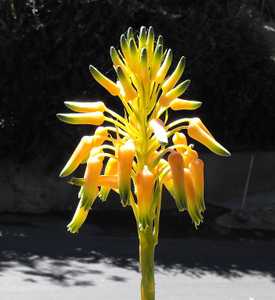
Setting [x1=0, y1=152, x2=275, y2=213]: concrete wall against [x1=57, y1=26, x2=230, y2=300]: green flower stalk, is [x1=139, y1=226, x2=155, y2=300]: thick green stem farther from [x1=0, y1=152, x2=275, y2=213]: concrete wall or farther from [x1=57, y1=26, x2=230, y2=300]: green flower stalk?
[x1=0, y1=152, x2=275, y2=213]: concrete wall

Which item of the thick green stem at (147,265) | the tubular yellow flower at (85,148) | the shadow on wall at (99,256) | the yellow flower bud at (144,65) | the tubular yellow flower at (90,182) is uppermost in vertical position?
Result: the yellow flower bud at (144,65)

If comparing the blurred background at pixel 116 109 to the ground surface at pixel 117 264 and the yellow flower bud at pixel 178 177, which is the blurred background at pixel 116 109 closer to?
the ground surface at pixel 117 264

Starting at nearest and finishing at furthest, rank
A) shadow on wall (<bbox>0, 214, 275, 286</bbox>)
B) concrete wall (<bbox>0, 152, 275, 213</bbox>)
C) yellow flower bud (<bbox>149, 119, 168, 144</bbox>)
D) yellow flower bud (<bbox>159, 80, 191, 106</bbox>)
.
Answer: yellow flower bud (<bbox>149, 119, 168, 144</bbox>) → yellow flower bud (<bbox>159, 80, 191, 106</bbox>) → shadow on wall (<bbox>0, 214, 275, 286</bbox>) → concrete wall (<bbox>0, 152, 275, 213</bbox>)

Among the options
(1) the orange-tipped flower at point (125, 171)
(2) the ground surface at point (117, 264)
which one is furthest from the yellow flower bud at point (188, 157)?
(2) the ground surface at point (117, 264)

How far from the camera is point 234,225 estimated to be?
9086mm

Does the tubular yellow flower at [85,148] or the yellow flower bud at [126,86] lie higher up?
the yellow flower bud at [126,86]

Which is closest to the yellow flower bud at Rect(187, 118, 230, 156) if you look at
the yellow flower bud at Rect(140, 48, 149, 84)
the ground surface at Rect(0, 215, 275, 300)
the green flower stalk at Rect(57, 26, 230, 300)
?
the green flower stalk at Rect(57, 26, 230, 300)

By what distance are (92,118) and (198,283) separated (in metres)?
4.59

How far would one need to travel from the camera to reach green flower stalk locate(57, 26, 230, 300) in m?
2.28

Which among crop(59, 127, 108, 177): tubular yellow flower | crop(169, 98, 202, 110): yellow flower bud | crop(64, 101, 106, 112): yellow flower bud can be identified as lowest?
crop(59, 127, 108, 177): tubular yellow flower

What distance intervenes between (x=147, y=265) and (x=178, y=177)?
0.33 meters

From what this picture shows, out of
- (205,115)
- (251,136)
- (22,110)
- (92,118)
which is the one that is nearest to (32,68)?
(22,110)

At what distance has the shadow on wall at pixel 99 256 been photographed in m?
6.97

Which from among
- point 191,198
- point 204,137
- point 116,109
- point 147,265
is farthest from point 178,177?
point 116,109
